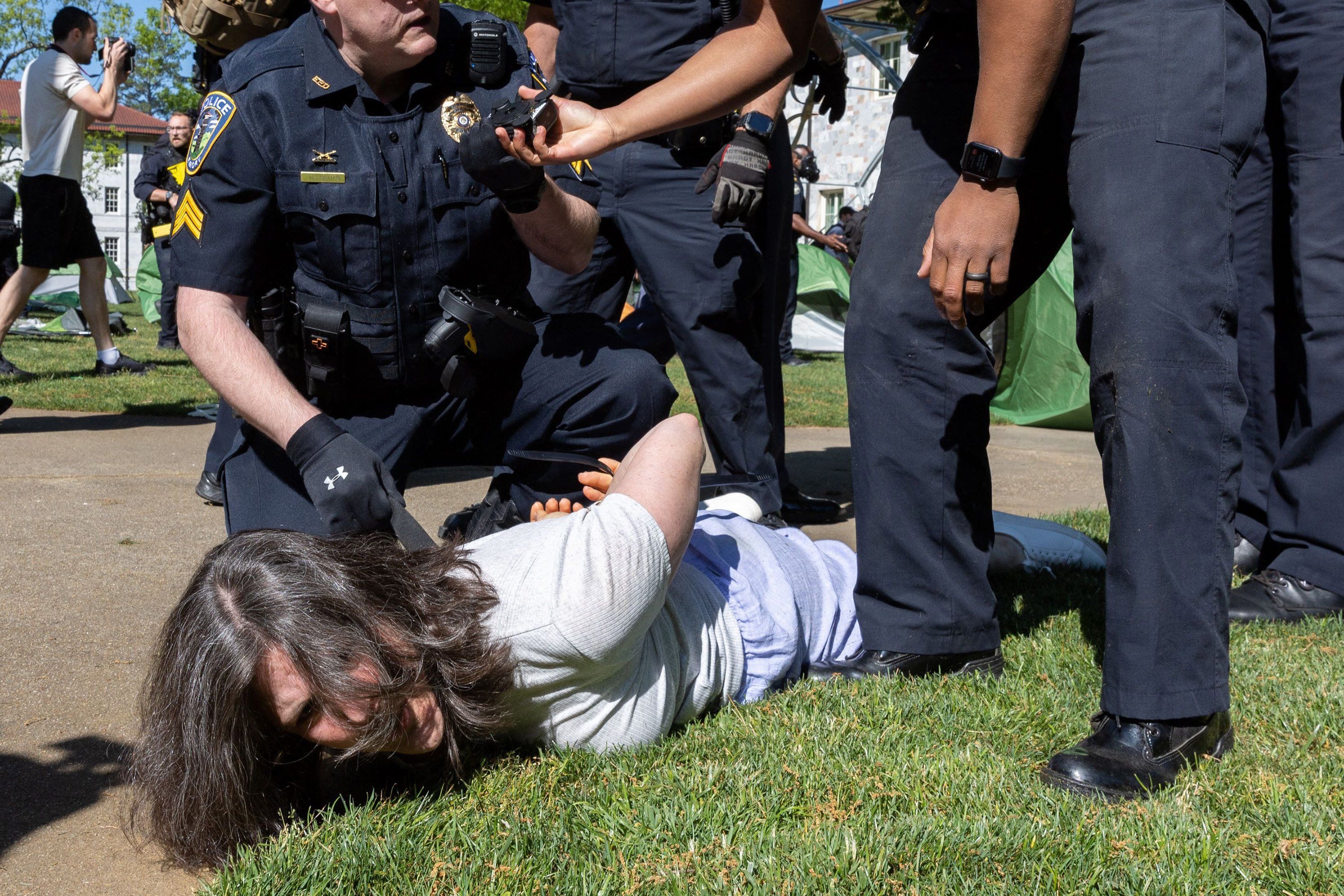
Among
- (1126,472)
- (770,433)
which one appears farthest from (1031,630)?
(770,433)

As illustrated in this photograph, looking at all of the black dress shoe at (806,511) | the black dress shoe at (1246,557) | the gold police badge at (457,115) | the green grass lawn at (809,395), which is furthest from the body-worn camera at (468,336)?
the green grass lawn at (809,395)

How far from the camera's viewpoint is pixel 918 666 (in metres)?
2.43

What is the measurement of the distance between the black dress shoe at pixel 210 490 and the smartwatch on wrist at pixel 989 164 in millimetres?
2970

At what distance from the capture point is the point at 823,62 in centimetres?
403

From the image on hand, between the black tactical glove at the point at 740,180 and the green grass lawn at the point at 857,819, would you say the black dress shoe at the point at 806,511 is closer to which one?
the black tactical glove at the point at 740,180

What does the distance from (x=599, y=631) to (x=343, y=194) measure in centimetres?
144

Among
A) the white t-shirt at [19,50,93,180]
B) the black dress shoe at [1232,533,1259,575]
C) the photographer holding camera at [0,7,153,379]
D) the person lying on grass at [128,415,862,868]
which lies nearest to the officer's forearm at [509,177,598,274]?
the person lying on grass at [128,415,862,868]

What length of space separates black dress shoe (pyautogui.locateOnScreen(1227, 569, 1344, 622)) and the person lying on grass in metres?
1.43

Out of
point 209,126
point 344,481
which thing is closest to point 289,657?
point 344,481

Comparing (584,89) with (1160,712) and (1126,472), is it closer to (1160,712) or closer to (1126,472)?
(1126,472)

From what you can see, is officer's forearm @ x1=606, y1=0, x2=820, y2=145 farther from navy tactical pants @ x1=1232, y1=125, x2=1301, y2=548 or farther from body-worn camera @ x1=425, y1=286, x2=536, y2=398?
navy tactical pants @ x1=1232, y1=125, x2=1301, y2=548

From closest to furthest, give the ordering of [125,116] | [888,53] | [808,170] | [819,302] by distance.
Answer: [808,170] → [819,302] → [888,53] → [125,116]

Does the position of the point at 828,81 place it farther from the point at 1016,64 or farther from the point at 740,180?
the point at 1016,64

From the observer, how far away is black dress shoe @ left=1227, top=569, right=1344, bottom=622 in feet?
9.41
